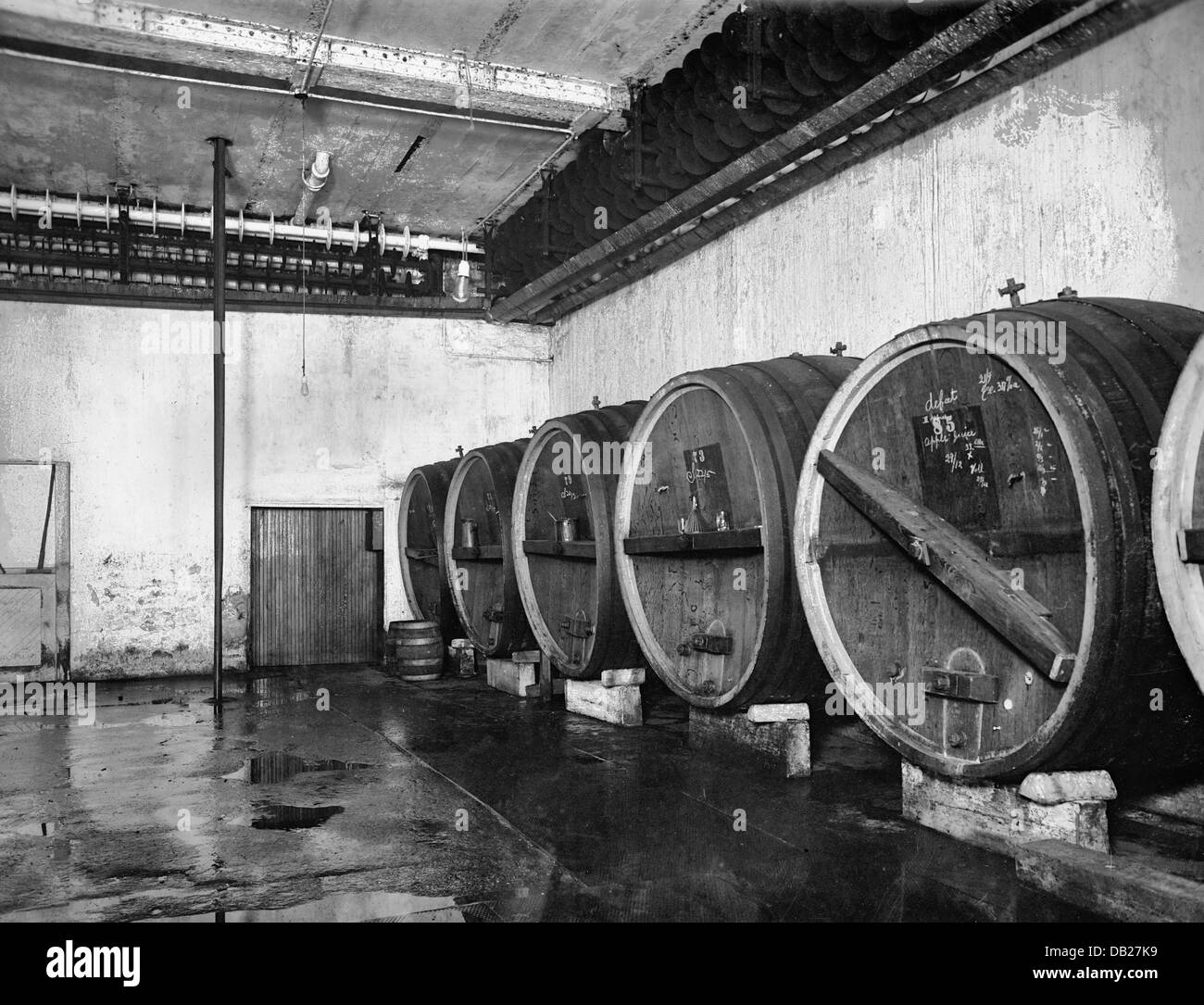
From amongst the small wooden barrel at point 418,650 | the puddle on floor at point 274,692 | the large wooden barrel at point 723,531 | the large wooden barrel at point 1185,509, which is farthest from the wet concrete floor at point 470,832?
the small wooden barrel at point 418,650

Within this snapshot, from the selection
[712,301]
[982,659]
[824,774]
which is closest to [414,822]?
[824,774]

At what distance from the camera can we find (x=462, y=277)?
9.21 metres

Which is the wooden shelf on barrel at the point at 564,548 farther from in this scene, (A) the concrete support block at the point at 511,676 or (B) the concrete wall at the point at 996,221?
(B) the concrete wall at the point at 996,221

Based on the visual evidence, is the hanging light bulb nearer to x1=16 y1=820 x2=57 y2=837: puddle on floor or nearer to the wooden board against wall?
the wooden board against wall

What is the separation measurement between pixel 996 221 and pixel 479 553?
3.96 metres

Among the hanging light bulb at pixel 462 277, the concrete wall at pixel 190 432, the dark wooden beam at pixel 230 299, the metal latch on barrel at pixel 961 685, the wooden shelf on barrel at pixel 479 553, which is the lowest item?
the metal latch on barrel at pixel 961 685

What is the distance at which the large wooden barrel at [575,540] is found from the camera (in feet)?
17.3

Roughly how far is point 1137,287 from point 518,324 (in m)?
6.92

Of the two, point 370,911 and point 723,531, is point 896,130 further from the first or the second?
point 370,911

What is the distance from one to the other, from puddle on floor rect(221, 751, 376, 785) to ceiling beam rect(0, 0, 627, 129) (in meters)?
4.08

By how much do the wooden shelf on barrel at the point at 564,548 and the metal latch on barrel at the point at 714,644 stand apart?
0.94 m

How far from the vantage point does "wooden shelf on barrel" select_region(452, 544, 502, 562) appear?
6.77 meters

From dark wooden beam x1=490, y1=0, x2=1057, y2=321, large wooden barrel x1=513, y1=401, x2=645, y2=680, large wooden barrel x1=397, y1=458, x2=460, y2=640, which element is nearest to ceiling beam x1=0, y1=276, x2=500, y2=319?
large wooden barrel x1=397, y1=458, x2=460, y2=640
